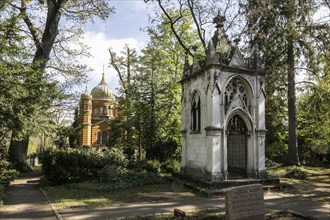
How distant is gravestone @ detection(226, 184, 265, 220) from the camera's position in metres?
7.03

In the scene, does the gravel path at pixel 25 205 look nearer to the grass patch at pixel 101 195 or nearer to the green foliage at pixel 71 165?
the grass patch at pixel 101 195

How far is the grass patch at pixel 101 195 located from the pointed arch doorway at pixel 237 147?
3.36m

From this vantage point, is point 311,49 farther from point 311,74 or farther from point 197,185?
point 197,185

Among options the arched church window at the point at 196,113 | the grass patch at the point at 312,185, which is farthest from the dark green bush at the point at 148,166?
the grass patch at the point at 312,185

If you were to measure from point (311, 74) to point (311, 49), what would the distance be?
1.72 meters

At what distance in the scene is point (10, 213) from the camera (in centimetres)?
905

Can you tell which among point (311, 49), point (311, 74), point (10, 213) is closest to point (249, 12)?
point (311, 49)

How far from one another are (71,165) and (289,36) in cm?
1530

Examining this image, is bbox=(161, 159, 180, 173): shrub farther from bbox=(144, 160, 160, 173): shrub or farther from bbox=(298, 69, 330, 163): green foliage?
bbox=(298, 69, 330, 163): green foliage

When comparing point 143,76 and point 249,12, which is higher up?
point 249,12

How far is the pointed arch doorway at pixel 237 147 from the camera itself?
14.0 metres

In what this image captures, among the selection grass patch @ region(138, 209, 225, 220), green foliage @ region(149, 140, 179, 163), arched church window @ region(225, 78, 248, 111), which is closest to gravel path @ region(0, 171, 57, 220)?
grass patch @ region(138, 209, 225, 220)

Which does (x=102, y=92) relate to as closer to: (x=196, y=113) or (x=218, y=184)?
(x=196, y=113)

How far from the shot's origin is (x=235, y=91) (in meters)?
13.5
